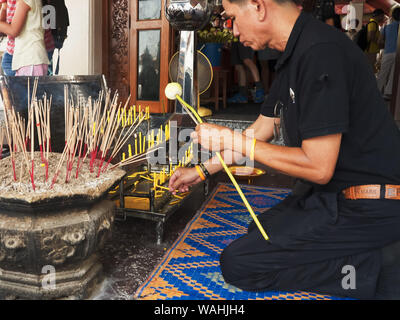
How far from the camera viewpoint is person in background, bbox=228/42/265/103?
5566 mm

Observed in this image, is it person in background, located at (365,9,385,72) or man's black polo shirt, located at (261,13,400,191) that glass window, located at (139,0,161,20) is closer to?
man's black polo shirt, located at (261,13,400,191)

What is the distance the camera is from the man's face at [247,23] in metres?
1.32

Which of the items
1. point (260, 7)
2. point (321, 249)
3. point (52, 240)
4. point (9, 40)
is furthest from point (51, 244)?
point (9, 40)

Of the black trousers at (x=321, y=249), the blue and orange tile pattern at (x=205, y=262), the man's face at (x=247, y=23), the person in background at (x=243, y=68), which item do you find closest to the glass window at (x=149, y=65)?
the person in background at (x=243, y=68)

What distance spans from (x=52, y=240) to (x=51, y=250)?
36 millimetres

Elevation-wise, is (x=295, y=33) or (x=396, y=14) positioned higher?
(x=396, y=14)

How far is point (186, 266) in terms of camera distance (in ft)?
5.41

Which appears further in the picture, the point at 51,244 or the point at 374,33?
the point at 374,33

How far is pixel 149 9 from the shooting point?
4.50 m

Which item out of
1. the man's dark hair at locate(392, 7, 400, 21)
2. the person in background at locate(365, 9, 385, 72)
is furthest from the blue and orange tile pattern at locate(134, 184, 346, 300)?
the person in background at locate(365, 9, 385, 72)

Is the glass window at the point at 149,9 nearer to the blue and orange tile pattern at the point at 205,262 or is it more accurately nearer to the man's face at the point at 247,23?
the blue and orange tile pattern at the point at 205,262

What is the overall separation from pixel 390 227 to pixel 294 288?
417 mm

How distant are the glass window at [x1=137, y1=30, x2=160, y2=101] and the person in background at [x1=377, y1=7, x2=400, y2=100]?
3387 millimetres

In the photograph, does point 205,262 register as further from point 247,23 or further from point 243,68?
point 243,68
